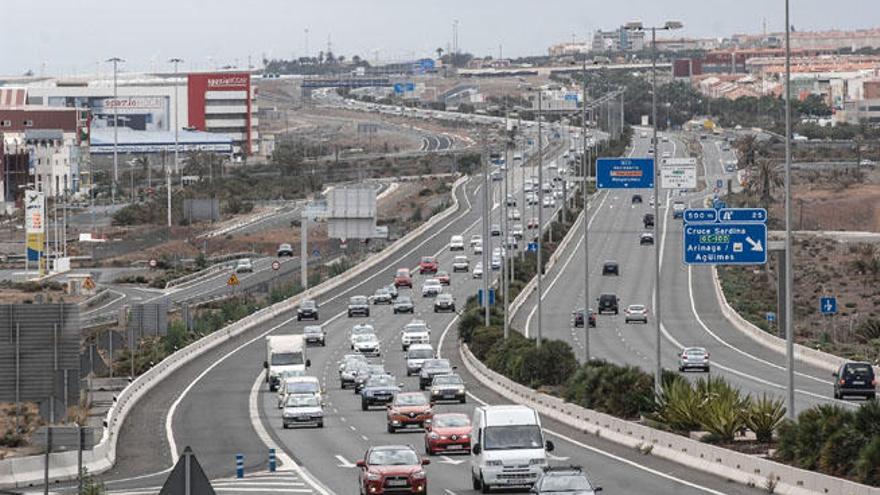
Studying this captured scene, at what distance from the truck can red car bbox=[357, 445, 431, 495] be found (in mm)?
36129

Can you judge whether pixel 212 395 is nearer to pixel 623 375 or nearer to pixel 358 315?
pixel 623 375

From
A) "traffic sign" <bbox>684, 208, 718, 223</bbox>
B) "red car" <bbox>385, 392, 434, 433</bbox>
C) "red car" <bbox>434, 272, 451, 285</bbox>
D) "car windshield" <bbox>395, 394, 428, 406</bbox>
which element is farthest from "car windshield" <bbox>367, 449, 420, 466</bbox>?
"red car" <bbox>434, 272, 451, 285</bbox>

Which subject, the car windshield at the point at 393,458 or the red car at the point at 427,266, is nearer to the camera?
the car windshield at the point at 393,458

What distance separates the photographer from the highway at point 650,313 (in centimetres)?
7838

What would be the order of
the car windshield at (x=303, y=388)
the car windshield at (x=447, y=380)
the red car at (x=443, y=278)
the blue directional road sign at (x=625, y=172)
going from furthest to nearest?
the red car at (x=443, y=278), the blue directional road sign at (x=625, y=172), the car windshield at (x=447, y=380), the car windshield at (x=303, y=388)

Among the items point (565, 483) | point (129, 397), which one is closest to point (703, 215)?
point (129, 397)

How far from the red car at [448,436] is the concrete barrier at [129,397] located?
753 cm

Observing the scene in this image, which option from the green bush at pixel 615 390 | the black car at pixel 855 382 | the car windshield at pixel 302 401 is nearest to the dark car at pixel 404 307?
the black car at pixel 855 382

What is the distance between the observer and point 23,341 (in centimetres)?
4616

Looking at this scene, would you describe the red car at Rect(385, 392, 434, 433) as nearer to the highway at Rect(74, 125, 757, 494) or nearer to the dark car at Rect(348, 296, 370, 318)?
the highway at Rect(74, 125, 757, 494)

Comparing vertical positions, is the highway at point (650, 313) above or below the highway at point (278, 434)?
below

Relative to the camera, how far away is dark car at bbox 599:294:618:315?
112 meters

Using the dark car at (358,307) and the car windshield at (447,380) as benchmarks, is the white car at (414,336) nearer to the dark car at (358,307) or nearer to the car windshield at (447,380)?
the dark car at (358,307)

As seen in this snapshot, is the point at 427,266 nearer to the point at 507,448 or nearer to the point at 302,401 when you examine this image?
the point at 302,401
